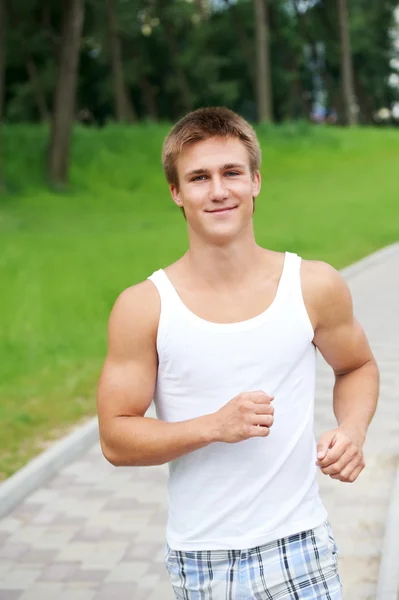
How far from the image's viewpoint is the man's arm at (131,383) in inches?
116

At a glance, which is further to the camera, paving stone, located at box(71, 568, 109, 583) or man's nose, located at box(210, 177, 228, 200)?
paving stone, located at box(71, 568, 109, 583)

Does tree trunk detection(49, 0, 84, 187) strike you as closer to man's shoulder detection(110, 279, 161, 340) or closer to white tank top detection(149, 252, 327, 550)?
man's shoulder detection(110, 279, 161, 340)

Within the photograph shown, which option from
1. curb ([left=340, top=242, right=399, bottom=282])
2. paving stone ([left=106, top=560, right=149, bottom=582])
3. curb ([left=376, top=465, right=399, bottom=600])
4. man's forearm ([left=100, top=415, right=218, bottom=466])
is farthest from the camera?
curb ([left=340, top=242, right=399, bottom=282])

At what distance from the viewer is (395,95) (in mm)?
81312

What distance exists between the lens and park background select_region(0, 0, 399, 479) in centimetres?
1288

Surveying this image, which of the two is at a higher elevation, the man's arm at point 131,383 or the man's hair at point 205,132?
the man's hair at point 205,132

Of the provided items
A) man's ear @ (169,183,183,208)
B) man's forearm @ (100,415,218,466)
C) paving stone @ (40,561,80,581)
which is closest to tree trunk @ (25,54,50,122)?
paving stone @ (40,561,80,581)

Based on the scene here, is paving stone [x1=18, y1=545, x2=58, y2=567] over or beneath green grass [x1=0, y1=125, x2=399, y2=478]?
over

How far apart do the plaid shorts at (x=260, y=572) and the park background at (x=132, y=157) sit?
5.23m

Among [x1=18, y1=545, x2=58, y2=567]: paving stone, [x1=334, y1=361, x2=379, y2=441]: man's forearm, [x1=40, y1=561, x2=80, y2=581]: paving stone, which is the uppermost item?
[x1=334, y1=361, x2=379, y2=441]: man's forearm

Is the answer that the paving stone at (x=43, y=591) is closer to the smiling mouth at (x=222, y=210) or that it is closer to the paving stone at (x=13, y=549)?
the paving stone at (x=13, y=549)

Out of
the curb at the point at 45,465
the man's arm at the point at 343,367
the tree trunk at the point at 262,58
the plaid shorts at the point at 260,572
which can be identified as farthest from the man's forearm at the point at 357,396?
the tree trunk at the point at 262,58

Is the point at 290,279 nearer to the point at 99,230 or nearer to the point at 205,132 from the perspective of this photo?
the point at 205,132

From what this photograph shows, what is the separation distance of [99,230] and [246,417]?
71.6ft
